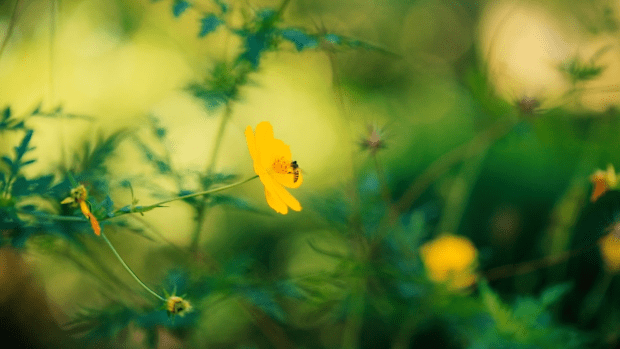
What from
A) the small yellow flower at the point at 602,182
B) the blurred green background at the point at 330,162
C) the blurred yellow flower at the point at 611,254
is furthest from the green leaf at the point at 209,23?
the blurred yellow flower at the point at 611,254

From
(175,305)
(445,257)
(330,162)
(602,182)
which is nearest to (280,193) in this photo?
(175,305)

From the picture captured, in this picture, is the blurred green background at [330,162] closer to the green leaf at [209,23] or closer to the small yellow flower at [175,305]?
the green leaf at [209,23]

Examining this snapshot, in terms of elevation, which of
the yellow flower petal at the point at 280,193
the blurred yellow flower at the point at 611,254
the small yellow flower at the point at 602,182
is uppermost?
the blurred yellow flower at the point at 611,254

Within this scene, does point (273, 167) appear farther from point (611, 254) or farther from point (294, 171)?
point (611, 254)

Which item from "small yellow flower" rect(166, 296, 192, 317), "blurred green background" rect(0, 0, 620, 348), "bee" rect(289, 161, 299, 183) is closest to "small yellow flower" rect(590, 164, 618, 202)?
"blurred green background" rect(0, 0, 620, 348)

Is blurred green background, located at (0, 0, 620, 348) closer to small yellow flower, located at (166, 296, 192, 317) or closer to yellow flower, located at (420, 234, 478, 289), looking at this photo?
yellow flower, located at (420, 234, 478, 289)

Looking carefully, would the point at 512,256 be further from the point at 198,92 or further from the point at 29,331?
the point at 29,331

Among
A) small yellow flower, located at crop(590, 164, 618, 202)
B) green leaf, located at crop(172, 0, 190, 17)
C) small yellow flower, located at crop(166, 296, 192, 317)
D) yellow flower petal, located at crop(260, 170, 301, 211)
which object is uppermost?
green leaf, located at crop(172, 0, 190, 17)
